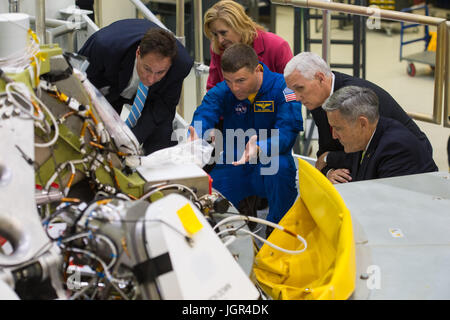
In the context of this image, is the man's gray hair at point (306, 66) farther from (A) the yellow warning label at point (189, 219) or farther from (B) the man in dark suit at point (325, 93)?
(A) the yellow warning label at point (189, 219)

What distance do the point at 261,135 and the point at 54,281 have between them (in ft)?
5.37

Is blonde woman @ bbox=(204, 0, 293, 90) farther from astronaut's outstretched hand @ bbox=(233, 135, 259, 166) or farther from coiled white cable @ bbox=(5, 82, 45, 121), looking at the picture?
coiled white cable @ bbox=(5, 82, 45, 121)

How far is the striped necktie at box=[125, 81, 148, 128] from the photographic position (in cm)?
311

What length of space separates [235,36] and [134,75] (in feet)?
1.87

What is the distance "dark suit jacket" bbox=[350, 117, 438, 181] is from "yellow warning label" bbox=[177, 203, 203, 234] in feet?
4.11

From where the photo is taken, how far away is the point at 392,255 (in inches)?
80.4

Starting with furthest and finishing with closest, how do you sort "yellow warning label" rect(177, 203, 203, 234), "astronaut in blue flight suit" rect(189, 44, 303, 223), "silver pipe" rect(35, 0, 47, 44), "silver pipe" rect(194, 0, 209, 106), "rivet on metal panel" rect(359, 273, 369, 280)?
1. "silver pipe" rect(194, 0, 209, 106)
2. "silver pipe" rect(35, 0, 47, 44)
3. "astronaut in blue flight suit" rect(189, 44, 303, 223)
4. "rivet on metal panel" rect(359, 273, 369, 280)
5. "yellow warning label" rect(177, 203, 203, 234)

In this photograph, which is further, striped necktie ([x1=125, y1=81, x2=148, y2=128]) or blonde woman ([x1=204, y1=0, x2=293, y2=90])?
blonde woman ([x1=204, y1=0, x2=293, y2=90])

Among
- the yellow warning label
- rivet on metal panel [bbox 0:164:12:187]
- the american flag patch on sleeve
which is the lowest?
the yellow warning label

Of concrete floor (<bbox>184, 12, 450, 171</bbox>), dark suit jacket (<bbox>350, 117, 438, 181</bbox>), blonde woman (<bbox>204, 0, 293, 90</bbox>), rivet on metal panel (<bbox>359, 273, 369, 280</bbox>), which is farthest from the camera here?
concrete floor (<bbox>184, 12, 450, 171</bbox>)

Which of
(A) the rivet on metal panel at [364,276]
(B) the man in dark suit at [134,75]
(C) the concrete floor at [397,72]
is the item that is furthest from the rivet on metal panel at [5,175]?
(C) the concrete floor at [397,72]

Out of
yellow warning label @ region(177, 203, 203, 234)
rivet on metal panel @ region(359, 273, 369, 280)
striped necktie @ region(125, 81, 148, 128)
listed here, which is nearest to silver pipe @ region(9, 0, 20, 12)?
striped necktie @ region(125, 81, 148, 128)
